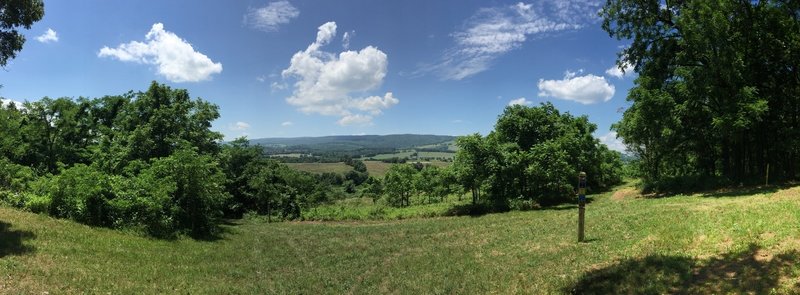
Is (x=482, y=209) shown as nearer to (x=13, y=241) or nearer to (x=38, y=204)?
(x=38, y=204)

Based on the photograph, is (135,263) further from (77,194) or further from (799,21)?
(799,21)

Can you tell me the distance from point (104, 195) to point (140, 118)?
20315 mm

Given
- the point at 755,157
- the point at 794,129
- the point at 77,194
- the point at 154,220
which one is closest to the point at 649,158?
the point at 755,157

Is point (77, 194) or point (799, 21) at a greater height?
point (799, 21)

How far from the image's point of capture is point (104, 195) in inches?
787

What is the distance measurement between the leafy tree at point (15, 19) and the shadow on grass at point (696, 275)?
1922 cm

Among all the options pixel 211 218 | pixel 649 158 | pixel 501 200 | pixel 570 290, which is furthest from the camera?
pixel 649 158

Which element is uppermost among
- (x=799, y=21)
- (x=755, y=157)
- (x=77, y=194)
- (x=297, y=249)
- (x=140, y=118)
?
(x=799, y=21)

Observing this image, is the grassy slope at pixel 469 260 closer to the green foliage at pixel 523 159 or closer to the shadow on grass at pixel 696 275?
the shadow on grass at pixel 696 275

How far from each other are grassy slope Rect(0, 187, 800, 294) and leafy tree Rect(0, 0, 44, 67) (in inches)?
245

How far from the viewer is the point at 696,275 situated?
8.45 m

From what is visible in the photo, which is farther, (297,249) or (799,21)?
(799,21)

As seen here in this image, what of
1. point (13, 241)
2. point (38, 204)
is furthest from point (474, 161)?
point (13, 241)

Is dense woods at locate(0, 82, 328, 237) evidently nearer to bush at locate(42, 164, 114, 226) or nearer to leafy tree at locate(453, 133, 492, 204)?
bush at locate(42, 164, 114, 226)
